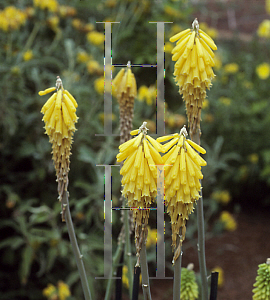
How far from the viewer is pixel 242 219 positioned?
482cm

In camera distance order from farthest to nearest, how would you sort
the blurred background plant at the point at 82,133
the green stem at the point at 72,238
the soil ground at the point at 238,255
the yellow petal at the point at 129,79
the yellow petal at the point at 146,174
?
the soil ground at the point at 238,255
the blurred background plant at the point at 82,133
the yellow petal at the point at 129,79
the green stem at the point at 72,238
the yellow petal at the point at 146,174

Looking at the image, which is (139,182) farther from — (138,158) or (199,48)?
(199,48)

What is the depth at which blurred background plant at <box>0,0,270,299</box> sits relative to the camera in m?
3.02

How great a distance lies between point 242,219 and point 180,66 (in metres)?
4.13

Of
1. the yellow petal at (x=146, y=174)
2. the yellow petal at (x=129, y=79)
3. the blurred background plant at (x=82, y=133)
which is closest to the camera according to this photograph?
the yellow petal at (x=146, y=174)

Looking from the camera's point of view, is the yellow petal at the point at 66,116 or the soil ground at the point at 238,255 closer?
the yellow petal at the point at 66,116

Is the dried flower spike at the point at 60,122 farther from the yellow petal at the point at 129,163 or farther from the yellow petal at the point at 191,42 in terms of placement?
the yellow petal at the point at 191,42

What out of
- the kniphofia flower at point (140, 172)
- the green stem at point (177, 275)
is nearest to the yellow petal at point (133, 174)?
the kniphofia flower at point (140, 172)

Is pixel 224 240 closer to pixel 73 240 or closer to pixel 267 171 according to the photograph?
pixel 267 171

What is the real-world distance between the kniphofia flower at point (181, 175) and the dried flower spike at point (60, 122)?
32 cm

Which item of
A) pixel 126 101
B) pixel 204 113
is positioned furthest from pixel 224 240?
pixel 126 101

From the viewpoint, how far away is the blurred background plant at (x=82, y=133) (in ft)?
9.92

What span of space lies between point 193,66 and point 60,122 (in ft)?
1.43

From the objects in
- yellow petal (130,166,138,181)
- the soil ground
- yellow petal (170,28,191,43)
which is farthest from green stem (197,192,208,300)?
the soil ground
